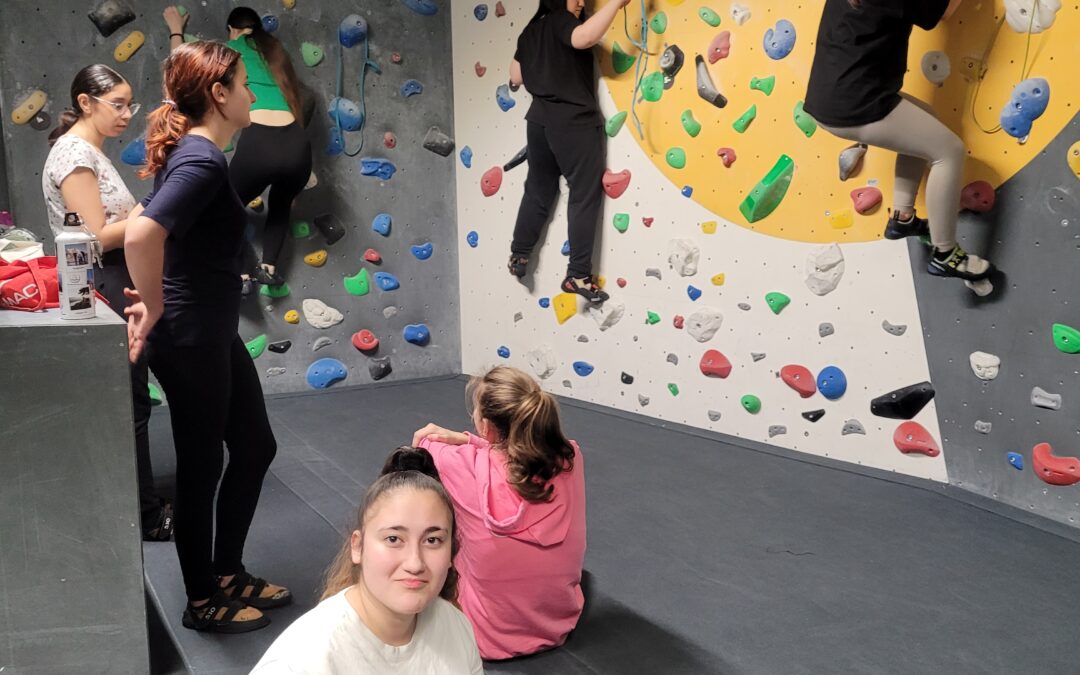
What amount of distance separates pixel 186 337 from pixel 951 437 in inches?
97.2

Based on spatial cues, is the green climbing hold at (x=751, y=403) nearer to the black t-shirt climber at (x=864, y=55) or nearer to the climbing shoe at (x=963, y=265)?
the climbing shoe at (x=963, y=265)

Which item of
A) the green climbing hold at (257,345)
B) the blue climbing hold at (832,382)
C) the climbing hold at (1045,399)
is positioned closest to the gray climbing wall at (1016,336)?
the climbing hold at (1045,399)

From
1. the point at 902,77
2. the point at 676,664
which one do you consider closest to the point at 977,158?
the point at 902,77

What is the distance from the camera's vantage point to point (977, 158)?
2930 mm

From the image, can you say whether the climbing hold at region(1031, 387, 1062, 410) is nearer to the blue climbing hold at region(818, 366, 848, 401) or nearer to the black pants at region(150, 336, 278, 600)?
the blue climbing hold at region(818, 366, 848, 401)

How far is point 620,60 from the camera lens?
4.14m

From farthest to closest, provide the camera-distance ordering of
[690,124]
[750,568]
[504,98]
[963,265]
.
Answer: [504,98] → [690,124] → [963,265] → [750,568]

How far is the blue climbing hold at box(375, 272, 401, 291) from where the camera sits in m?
5.08

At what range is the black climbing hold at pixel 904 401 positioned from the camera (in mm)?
3186

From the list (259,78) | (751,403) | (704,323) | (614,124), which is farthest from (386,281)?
(751,403)

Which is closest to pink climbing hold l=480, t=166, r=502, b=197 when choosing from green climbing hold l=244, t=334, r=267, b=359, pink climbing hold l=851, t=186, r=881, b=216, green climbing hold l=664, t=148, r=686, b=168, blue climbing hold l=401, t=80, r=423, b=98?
blue climbing hold l=401, t=80, r=423, b=98

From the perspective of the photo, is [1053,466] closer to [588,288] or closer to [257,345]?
[588,288]

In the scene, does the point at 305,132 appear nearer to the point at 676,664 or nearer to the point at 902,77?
the point at 902,77

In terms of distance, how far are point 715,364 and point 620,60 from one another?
4.68 feet
